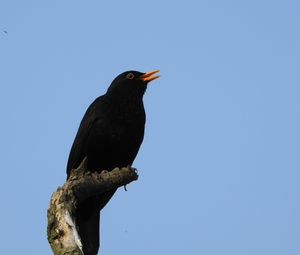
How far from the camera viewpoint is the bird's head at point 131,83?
27.1 feet

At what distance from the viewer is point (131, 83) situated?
846 cm

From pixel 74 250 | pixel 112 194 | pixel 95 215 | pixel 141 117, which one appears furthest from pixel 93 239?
pixel 74 250

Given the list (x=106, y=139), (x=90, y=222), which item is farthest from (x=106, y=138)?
(x=90, y=222)

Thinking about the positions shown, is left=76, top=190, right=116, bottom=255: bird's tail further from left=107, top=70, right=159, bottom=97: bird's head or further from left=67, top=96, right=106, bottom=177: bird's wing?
left=107, top=70, right=159, bottom=97: bird's head

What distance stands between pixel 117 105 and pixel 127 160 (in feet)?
2.16

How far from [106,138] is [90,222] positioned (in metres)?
0.96

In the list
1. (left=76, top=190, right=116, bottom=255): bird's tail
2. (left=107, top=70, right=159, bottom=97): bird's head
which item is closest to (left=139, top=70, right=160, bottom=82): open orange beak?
(left=107, top=70, right=159, bottom=97): bird's head

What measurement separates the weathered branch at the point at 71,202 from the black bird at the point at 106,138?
3.43 ft

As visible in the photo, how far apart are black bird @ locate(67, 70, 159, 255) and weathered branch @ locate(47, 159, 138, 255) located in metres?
1.05

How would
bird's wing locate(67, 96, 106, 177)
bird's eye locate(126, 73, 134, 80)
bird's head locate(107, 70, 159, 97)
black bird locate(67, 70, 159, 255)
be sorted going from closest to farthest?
1. black bird locate(67, 70, 159, 255)
2. bird's wing locate(67, 96, 106, 177)
3. bird's head locate(107, 70, 159, 97)
4. bird's eye locate(126, 73, 134, 80)

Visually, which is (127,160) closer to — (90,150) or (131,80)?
(90,150)

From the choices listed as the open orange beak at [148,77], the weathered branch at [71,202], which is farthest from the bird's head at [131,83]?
the weathered branch at [71,202]

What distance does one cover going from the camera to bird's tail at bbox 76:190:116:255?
268 inches

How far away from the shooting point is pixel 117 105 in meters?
7.91
